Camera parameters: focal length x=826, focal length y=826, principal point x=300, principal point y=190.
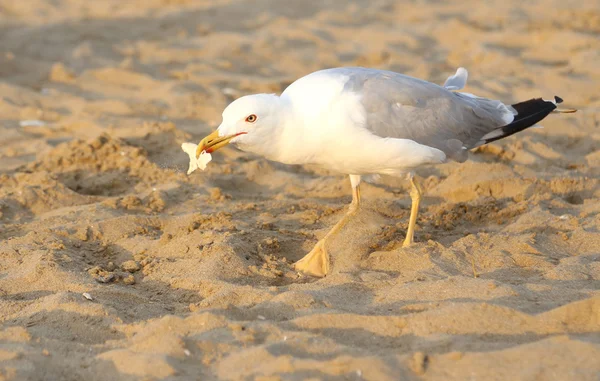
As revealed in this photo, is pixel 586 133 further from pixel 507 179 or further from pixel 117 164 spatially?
pixel 117 164

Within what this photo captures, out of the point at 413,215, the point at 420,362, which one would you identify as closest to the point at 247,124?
the point at 413,215

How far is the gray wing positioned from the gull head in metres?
0.54

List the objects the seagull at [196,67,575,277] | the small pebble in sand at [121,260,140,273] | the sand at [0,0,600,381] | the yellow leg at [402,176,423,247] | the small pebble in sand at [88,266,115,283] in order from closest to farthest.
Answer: the sand at [0,0,600,381] < the small pebble in sand at [88,266,115,283] < the seagull at [196,67,575,277] < the small pebble in sand at [121,260,140,273] < the yellow leg at [402,176,423,247]

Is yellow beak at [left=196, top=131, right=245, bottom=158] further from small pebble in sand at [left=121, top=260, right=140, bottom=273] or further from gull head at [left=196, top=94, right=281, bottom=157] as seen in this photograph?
small pebble in sand at [left=121, top=260, right=140, bottom=273]

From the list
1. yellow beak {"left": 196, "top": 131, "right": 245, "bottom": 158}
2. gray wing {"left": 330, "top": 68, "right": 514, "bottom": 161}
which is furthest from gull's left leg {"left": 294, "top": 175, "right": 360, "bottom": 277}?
yellow beak {"left": 196, "top": 131, "right": 245, "bottom": 158}

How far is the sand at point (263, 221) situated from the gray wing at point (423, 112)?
0.60m

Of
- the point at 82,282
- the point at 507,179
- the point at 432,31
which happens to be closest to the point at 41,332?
the point at 82,282

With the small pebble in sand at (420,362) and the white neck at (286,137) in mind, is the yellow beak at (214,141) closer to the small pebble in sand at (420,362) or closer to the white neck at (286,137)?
the white neck at (286,137)

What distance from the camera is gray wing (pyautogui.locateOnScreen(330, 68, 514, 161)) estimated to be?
16.7 ft

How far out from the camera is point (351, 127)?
4.92 meters

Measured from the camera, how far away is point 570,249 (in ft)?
16.6

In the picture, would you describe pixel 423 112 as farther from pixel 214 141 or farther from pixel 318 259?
pixel 214 141

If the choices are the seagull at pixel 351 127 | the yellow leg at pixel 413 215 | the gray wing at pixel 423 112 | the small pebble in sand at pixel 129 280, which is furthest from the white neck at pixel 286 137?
the small pebble in sand at pixel 129 280

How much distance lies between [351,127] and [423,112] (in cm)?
69
